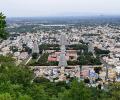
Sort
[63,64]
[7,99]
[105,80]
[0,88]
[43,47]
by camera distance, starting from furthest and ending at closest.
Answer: [43,47]
[63,64]
[105,80]
[0,88]
[7,99]

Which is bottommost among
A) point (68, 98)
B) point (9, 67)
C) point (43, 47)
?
point (43, 47)

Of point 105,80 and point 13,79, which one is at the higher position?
point 13,79

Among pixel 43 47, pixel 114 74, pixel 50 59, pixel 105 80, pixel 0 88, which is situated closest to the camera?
pixel 0 88

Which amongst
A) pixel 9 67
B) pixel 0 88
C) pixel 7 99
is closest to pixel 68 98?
pixel 9 67

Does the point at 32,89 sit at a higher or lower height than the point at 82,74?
higher

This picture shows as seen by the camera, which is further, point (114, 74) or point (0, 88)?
point (114, 74)

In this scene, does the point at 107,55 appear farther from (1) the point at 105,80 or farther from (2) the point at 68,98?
Answer: (2) the point at 68,98

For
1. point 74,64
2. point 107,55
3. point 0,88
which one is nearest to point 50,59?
point 74,64

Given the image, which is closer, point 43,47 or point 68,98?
point 68,98

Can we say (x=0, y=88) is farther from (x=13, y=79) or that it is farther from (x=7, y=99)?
(x=13, y=79)
